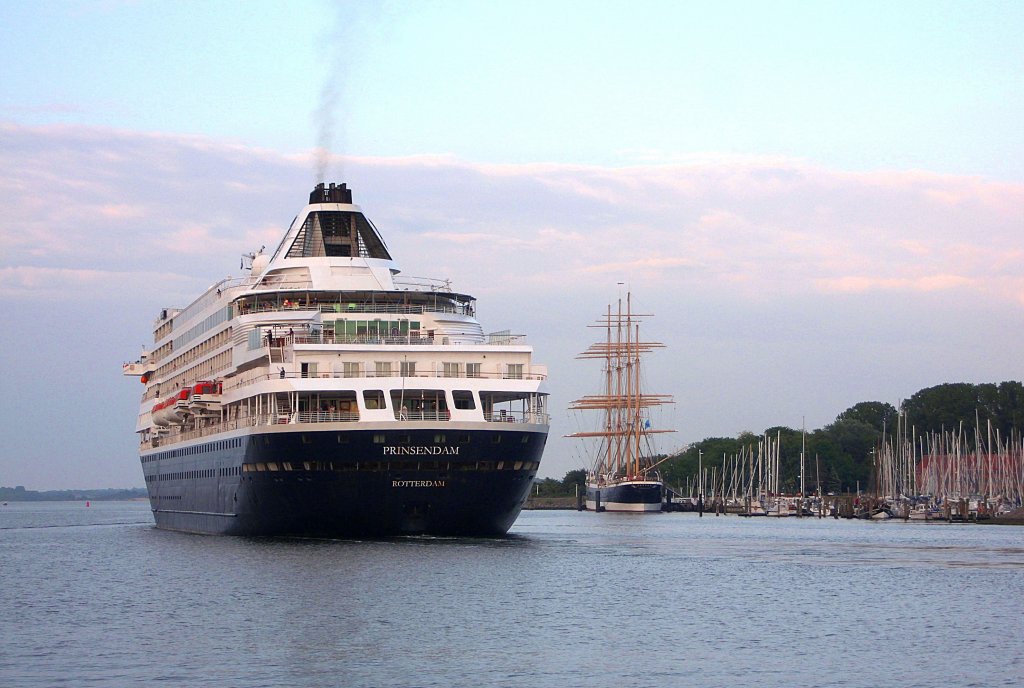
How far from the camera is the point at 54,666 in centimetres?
3123

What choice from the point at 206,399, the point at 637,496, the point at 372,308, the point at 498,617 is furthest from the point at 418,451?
the point at 637,496

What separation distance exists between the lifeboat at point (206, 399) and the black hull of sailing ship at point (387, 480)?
995 centimetres

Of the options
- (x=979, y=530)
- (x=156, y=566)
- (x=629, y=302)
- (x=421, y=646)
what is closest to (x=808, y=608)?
(x=421, y=646)

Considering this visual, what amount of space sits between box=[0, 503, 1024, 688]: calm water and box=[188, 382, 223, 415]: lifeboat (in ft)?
33.1

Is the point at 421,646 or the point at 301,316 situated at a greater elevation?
the point at 301,316

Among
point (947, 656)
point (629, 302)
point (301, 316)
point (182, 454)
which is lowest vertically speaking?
point (947, 656)

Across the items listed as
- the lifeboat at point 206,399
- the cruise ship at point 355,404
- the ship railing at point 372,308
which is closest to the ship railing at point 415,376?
the cruise ship at point 355,404

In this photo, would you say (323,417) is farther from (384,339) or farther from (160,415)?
(160,415)

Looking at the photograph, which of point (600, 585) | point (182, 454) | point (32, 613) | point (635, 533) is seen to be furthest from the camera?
point (635, 533)

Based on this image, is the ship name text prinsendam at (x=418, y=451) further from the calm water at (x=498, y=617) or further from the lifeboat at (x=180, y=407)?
the lifeboat at (x=180, y=407)

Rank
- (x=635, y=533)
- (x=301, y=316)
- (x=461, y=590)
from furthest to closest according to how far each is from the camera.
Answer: (x=635, y=533) → (x=301, y=316) → (x=461, y=590)

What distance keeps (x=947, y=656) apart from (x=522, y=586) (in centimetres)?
1594

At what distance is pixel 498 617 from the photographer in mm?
39031

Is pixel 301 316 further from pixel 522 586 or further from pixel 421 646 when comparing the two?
pixel 421 646
